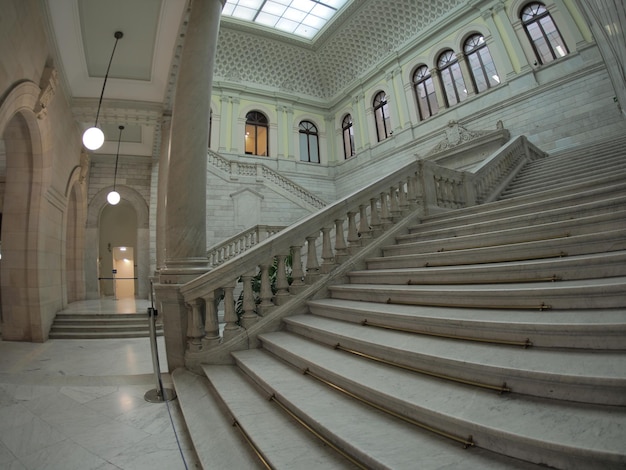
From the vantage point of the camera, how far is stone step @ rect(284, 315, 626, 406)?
1276 mm

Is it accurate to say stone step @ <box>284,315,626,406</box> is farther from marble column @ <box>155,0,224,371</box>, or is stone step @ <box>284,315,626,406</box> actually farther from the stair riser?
marble column @ <box>155,0,224,371</box>

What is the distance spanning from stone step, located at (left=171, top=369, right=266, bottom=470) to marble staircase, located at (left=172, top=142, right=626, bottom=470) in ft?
0.04

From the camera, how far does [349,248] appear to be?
13.8 ft

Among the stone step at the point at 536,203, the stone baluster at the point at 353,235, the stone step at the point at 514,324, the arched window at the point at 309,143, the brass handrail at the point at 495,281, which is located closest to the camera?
the stone step at the point at 514,324

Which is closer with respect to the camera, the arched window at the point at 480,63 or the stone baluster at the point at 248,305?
the stone baluster at the point at 248,305

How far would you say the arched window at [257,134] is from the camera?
17.4 metres

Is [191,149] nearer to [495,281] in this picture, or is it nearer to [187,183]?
[187,183]

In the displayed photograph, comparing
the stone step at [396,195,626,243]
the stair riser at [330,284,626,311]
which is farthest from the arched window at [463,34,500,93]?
the stair riser at [330,284,626,311]

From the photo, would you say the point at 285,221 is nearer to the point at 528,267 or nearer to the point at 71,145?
the point at 71,145

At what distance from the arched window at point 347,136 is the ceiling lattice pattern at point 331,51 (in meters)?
2.05

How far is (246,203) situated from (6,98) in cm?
727

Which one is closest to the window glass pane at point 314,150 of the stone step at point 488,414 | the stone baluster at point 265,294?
the stone baluster at point 265,294

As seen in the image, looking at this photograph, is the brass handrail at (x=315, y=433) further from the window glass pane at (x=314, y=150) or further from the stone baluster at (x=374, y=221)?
the window glass pane at (x=314, y=150)

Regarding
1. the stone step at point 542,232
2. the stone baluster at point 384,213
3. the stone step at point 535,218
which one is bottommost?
the stone step at point 542,232
